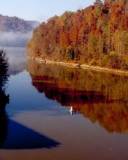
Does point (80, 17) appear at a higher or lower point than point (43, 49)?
higher

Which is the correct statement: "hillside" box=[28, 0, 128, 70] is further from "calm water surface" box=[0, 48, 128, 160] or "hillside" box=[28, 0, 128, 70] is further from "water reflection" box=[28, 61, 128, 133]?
"calm water surface" box=[0, 48, 128, 160]

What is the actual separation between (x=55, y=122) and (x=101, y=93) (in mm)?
21835

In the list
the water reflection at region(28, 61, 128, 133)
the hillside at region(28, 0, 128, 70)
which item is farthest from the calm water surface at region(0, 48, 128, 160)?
the hillside at region(28, 0, 128, 70)

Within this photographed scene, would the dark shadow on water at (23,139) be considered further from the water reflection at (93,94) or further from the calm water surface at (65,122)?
the water reflection at (93,94)

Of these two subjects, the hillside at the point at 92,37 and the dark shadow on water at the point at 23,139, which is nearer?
the dark shadow on water at the point at 23,139

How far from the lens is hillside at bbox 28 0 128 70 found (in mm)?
103000

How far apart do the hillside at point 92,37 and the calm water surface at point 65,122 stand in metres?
29.1

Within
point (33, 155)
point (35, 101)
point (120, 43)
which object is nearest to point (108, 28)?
point (120, 43)

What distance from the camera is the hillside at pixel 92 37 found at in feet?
338

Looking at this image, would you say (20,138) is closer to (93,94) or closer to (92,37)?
(93,94)

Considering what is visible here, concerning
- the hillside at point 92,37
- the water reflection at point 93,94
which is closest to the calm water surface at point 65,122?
the water reflection at point 93,94

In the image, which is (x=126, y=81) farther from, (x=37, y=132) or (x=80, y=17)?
(x=80, y=17)

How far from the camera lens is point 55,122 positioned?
4300cm

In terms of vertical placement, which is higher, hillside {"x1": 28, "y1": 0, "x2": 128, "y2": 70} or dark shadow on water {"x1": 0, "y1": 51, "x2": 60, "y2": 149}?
hillside {"x1": 28, "y1": 0, "x2": 128, "y2": 70}
